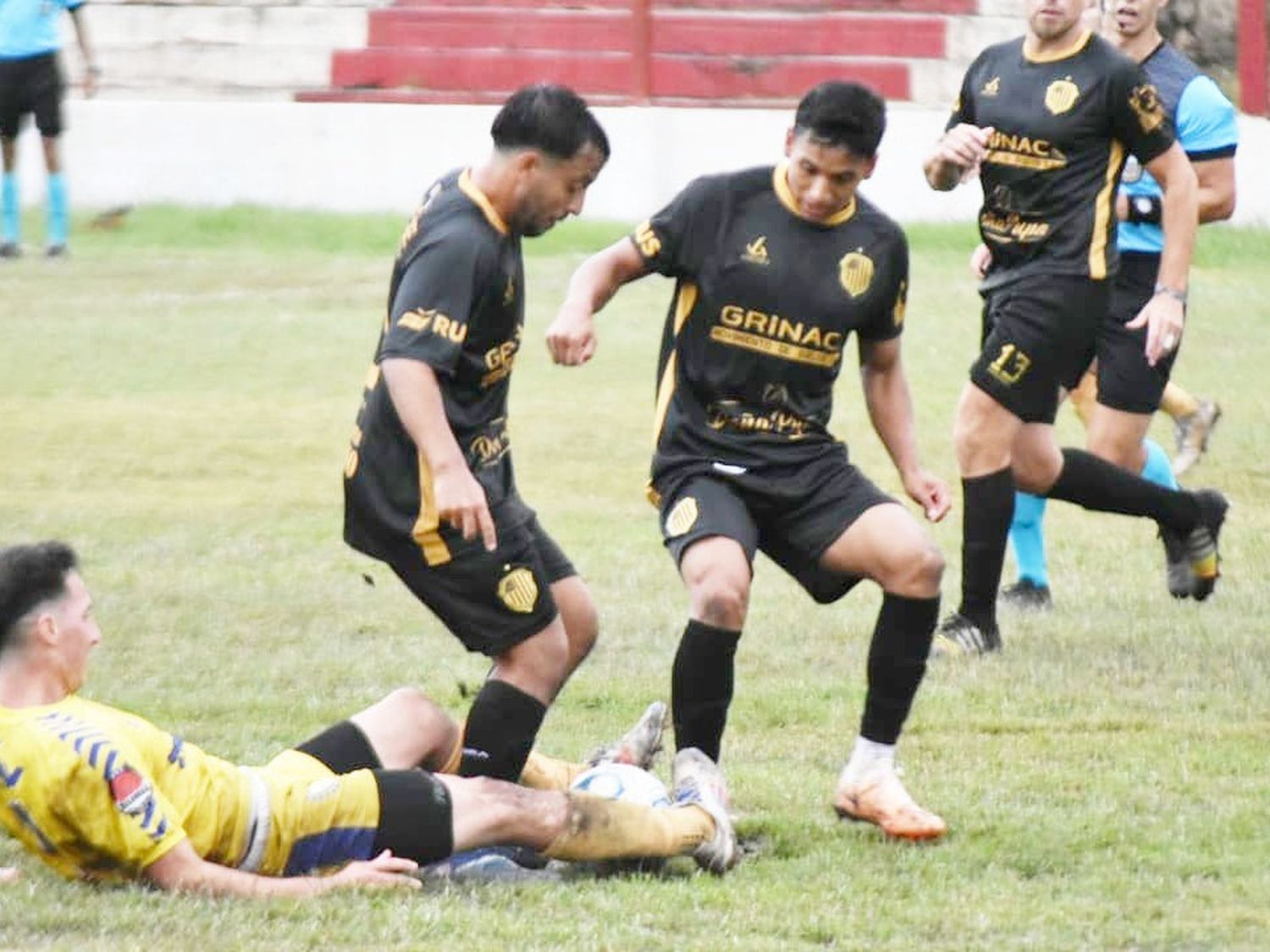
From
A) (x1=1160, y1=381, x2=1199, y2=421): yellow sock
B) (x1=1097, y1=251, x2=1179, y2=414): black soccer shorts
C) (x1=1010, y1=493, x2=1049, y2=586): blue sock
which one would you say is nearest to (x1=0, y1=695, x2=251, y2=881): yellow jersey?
(x1=1010, y1=493, x2=1049, y2=586): blue sock

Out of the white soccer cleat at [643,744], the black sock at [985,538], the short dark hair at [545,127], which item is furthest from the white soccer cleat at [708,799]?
the black sock at [985,538]

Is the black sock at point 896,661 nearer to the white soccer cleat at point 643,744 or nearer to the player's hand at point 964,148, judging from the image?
the white soccer cleat at point 643,744

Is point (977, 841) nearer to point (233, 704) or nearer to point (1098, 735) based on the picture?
point (1098, 735)

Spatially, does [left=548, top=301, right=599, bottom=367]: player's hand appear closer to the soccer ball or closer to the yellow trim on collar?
the yellow trim on collar

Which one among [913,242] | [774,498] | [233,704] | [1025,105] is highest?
[1025,105]

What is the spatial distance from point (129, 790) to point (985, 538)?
3549 mm

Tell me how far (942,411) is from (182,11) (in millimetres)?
11343

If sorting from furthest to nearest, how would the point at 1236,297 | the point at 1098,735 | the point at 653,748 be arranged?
the point at 1236,297 < the point at 1098,735 < the point at 653,748

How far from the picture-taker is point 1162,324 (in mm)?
7438

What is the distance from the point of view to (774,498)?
6.15m

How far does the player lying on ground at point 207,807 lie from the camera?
5090 millimetres

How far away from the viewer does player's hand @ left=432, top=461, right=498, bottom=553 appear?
17.9ft

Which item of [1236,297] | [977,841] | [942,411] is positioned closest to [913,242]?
[1236,297]

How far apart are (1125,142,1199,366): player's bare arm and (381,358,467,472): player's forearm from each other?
8.89 feet
